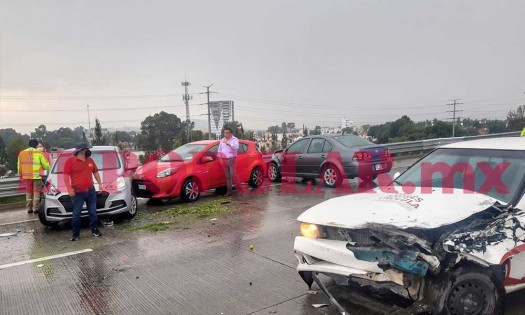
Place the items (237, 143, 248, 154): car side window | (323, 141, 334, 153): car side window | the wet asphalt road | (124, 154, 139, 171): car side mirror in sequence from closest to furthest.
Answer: the wet asphalt road
(124, 154, 139, 171): car side mirror
(323, 141, 334, 153): car side window
(237, 143, 248, 154): car side window

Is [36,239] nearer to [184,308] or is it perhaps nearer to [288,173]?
[184,308]

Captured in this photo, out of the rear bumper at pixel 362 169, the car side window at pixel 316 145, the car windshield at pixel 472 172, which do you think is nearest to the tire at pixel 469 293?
the car windshield at pixel 472 172

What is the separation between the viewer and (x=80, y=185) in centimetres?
699

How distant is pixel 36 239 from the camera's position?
23.8 feet

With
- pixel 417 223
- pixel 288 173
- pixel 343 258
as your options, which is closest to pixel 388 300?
pixel 343 258

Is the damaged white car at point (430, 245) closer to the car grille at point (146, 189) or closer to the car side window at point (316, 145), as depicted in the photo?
the car grille at point (146, 189)

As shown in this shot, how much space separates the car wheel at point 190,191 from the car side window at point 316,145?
3608mm

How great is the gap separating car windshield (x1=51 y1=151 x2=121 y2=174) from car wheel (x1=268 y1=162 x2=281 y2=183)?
5.34 metres

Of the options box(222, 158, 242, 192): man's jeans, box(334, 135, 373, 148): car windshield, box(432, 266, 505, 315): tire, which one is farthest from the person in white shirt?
box(432, 266, 505, 315): tire

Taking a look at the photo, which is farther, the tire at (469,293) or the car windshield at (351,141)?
the car windshield at (351,141)

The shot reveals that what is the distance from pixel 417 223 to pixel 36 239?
684cm

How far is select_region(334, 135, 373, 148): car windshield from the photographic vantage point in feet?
36.1

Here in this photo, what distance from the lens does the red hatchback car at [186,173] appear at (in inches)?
383

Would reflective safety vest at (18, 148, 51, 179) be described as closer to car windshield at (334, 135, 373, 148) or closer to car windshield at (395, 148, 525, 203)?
car windshield at (334, 135, 373, 148)
